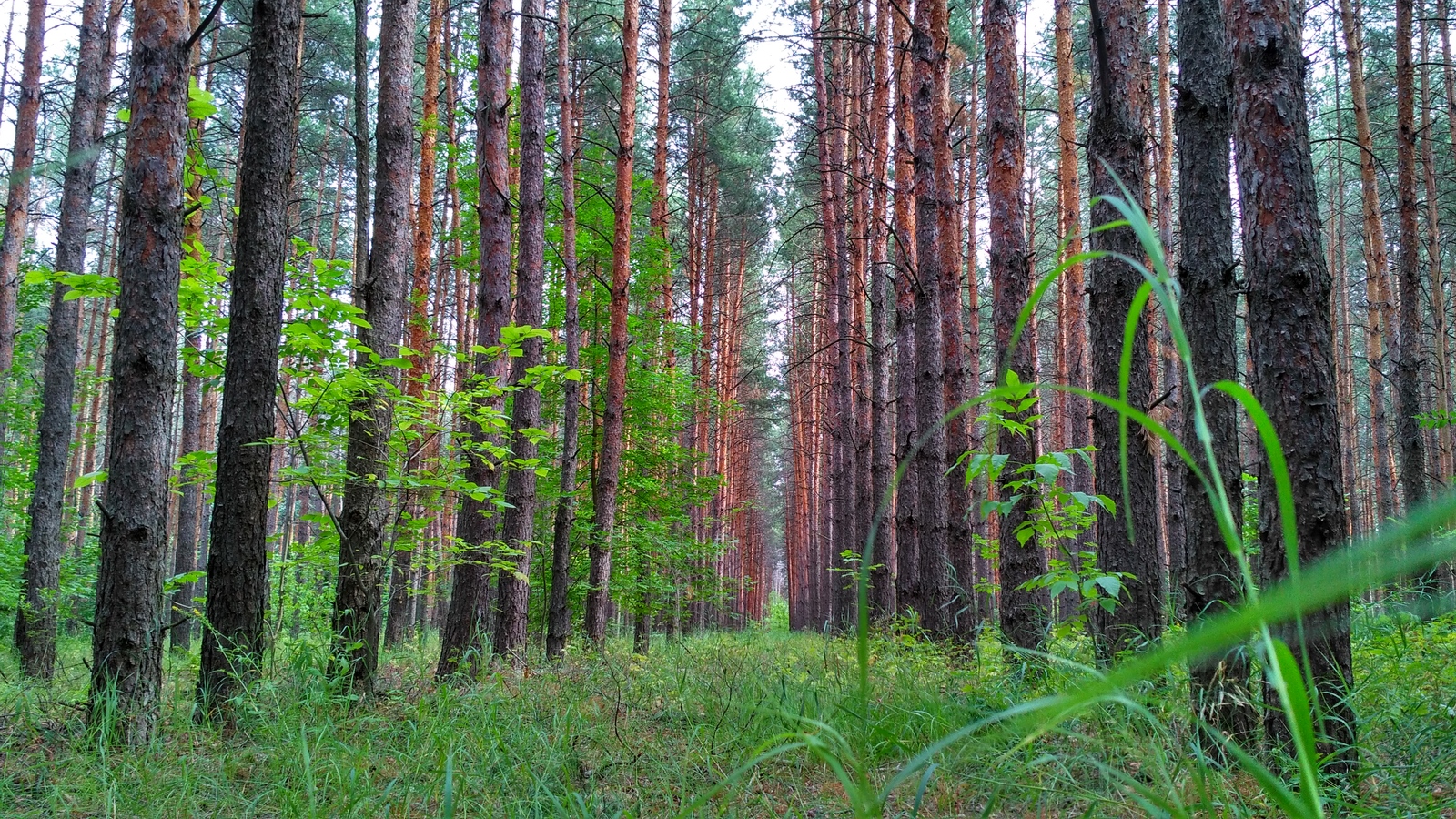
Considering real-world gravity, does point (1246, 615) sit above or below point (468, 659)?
above

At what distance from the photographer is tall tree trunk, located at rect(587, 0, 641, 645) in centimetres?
948

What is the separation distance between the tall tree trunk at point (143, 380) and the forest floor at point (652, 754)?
311 mm

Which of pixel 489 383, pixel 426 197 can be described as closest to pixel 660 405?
pixel 426 197

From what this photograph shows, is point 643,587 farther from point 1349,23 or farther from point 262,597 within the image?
point 1349,23

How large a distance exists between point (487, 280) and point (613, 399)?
275 cm

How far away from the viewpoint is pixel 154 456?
13.3 ft

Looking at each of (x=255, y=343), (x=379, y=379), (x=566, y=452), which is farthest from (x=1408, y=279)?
(x=255, y=343)

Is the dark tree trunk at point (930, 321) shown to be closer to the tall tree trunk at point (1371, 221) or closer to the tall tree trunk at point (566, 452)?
the tall tree trunk at point (566, 452)

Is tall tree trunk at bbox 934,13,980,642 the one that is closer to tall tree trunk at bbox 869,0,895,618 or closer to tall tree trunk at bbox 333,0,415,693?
tall tree trunk at bbox 869,0,895,618

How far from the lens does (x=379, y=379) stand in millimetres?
4758

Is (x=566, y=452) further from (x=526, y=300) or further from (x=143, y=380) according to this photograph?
(x=143, y=380)

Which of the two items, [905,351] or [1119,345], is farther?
[905,351]

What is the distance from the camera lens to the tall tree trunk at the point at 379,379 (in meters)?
4.85

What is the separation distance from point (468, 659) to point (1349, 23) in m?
16.5
